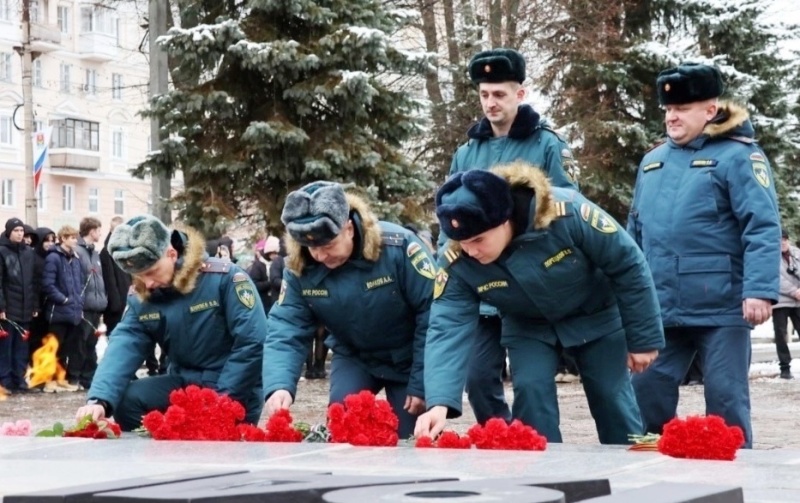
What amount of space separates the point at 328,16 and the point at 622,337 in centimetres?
1309

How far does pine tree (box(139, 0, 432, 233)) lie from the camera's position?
18.8 m

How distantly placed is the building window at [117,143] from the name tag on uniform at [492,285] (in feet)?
187

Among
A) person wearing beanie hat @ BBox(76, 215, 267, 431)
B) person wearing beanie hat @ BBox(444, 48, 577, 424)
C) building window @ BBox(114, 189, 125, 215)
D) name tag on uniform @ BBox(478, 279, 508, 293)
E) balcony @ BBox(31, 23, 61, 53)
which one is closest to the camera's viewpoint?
name tag on uniform @ BBox(478, 279, 508, 293)

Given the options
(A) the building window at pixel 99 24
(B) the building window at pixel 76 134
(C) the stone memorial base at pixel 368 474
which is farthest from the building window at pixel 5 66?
(C) the stone memorial base at pixel 368 474

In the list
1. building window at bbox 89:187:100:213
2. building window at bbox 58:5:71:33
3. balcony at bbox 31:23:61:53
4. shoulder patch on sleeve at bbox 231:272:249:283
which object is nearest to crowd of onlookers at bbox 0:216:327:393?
shoulder patch on sleeve at bbox 231:272:249:283

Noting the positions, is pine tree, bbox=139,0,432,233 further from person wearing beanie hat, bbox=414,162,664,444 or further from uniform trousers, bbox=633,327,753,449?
person wearing beanie hat, bbox=414,162,664,444

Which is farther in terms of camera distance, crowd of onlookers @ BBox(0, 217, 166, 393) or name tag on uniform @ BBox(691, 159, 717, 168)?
crowd of onlookers @ BBox(0, 217, 166, 393)

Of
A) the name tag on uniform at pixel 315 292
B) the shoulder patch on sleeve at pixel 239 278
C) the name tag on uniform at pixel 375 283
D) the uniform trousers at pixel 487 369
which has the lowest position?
the uniform trousers at pixel 487 369

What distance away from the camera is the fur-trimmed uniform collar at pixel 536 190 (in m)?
5.89

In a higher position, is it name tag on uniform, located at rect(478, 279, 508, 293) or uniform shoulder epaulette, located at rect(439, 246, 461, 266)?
uniform shoulder epaulette, located at rect(439, 246, 461, 266)

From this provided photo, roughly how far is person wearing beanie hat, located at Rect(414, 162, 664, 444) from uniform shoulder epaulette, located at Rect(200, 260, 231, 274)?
1711 millimetres

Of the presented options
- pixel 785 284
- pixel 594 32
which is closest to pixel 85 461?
pixel 785 284

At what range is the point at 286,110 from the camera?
63.5 feet

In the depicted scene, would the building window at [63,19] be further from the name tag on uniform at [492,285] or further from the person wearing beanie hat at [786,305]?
the name tag on uniform at [492,285]
